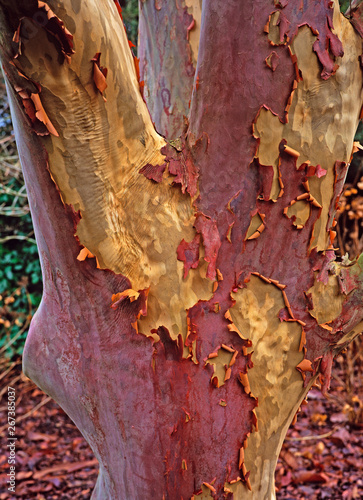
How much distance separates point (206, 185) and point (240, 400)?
18.7 inches

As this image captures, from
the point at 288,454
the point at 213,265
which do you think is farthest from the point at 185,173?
the point at 288,454

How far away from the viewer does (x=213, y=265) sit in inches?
36.0

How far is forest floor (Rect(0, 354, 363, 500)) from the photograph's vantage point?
8.00 feet

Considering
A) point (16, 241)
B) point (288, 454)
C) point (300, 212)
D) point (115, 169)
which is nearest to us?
point (115, 169)

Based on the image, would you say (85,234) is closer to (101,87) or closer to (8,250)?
(101,87)

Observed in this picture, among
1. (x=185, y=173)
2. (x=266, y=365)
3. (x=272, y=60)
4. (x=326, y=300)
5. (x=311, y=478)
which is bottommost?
(x=311, y=478)

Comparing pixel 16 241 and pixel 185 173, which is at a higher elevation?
pixel 185 173

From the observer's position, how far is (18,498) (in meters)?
2.41

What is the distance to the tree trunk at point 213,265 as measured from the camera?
867mm

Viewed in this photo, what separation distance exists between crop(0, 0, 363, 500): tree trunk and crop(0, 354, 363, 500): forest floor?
69.5 inches

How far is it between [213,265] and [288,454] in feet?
7.44

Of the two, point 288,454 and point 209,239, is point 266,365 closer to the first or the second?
point 209,239

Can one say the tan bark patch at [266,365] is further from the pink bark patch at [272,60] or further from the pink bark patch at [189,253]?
the pink bark patch at [272,60]

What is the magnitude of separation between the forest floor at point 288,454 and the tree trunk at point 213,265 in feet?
5.79
